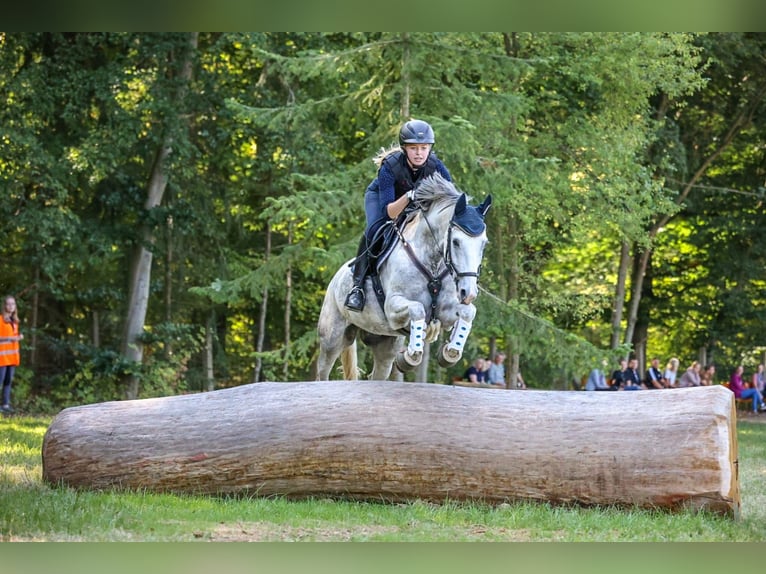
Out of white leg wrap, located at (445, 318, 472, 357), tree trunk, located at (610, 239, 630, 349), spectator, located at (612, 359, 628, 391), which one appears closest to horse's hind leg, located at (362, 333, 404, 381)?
white leg wrap, located at (445, 318, 472, 357)

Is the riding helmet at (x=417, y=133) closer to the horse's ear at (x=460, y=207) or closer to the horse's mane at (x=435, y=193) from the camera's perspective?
the horse's mane at (x=435, y=193)

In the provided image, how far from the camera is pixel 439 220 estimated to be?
7.25 meters

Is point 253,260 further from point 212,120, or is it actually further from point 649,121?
point 649,121

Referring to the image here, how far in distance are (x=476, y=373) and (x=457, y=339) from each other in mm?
12048

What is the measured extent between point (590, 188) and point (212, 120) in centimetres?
801

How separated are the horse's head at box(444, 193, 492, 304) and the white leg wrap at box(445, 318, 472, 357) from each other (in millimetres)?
281

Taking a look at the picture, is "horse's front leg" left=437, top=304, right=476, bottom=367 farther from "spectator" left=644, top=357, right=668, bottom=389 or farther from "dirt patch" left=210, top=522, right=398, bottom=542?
"spectator" left=644, top=357, right=668, bottom=389

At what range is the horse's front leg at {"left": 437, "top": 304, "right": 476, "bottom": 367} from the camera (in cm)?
698

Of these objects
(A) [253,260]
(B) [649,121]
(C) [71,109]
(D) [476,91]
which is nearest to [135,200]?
(C) [71,109]

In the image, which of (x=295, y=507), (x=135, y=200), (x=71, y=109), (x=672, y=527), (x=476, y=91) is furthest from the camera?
(x=135, y=200)

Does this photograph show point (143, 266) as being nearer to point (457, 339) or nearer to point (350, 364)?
point (350, 364)

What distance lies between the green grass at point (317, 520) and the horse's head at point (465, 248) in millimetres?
1500

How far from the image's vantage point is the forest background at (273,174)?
15336 millimetres

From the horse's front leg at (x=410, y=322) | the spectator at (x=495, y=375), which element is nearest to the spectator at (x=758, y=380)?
the spectator at (x=495, y=375)
